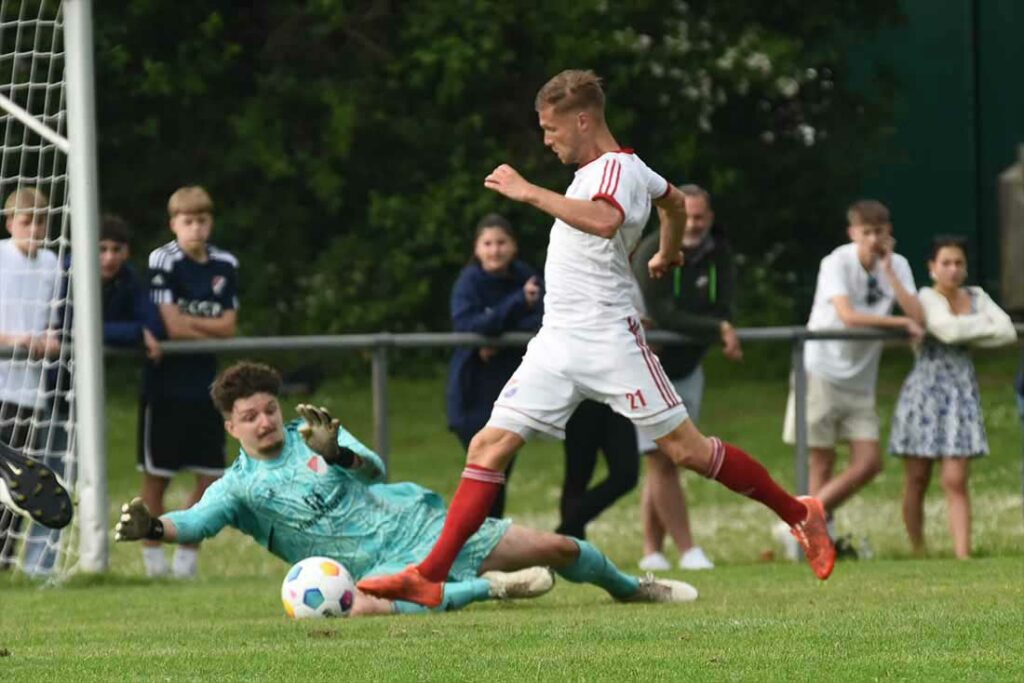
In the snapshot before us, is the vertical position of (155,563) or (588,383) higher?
(588,383)

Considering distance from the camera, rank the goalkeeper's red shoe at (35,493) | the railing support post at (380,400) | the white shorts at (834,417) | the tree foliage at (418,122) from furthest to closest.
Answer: the tree foliage at (418,122) → the white shorts at (834,417) → the railing support post at (380,400) → the goalkeeper's red shoe at (35,493)

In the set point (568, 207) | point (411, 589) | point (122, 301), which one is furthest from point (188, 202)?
point (568, 207)

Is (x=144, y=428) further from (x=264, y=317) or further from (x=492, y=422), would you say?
(x=264, y=317)

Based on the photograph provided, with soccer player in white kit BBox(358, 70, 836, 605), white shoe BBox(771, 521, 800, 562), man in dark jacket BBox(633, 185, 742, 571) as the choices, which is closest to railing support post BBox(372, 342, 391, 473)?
man in dark jacket BBox(633, 185, 742, 571)

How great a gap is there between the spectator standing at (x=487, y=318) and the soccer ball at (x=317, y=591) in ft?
9.57

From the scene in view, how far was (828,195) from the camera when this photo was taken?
1160 inches

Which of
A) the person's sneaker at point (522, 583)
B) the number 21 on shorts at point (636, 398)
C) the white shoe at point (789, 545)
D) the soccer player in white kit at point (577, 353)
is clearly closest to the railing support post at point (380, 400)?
the white shoe at point (789, 545)

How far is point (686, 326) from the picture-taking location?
1136 cm

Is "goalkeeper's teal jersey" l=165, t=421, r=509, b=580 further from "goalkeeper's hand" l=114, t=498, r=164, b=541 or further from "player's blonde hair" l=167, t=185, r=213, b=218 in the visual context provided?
"player's blonde hair" l=167, t=185, r=213, b=218

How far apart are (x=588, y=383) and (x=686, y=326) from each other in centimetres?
324

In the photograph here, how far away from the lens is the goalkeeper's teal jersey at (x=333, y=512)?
8.47 meters

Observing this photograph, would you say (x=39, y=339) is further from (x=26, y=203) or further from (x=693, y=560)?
(x=693, y=560)

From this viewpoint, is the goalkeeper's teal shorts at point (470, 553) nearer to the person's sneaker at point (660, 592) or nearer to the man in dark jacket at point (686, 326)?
the person's sneaker at point (660, 592)

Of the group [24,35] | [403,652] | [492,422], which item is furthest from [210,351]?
[403,652]
